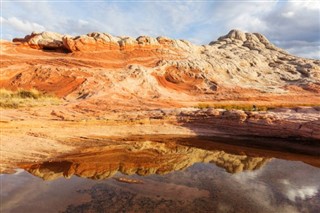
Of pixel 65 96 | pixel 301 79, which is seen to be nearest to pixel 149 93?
pixel 65 96

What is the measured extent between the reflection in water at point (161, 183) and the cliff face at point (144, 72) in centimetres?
1050

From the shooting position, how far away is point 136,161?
1316 cm

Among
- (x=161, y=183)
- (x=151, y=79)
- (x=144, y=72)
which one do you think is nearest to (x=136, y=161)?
(x=161, y=183)

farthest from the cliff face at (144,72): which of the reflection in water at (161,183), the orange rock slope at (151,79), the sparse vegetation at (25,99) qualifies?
the reflection in water at (161,183)

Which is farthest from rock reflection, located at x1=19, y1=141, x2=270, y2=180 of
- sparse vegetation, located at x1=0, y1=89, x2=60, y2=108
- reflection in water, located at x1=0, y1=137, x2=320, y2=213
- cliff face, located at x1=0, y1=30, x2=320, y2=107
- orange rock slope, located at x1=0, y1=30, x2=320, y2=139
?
sparse vegetation, located at x1=0, y1=89, x2=60, y2=108

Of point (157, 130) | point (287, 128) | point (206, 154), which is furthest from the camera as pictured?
point (157, 130)

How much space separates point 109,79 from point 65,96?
13.8 feet

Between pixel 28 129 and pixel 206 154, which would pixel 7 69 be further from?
pixel 206 154

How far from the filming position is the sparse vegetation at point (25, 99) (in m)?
21.0

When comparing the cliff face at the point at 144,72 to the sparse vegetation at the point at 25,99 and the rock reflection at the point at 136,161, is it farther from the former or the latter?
the rock reflection at the point at 136,161

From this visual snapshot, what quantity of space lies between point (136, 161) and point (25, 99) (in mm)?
13782

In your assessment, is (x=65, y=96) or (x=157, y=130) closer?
(x=157, y=130)

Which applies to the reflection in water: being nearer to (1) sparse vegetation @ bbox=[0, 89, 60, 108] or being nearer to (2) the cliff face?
(1) sparse vegetation @ bbox=[0, 89, 60, 108]

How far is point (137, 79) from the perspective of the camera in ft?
95.1
